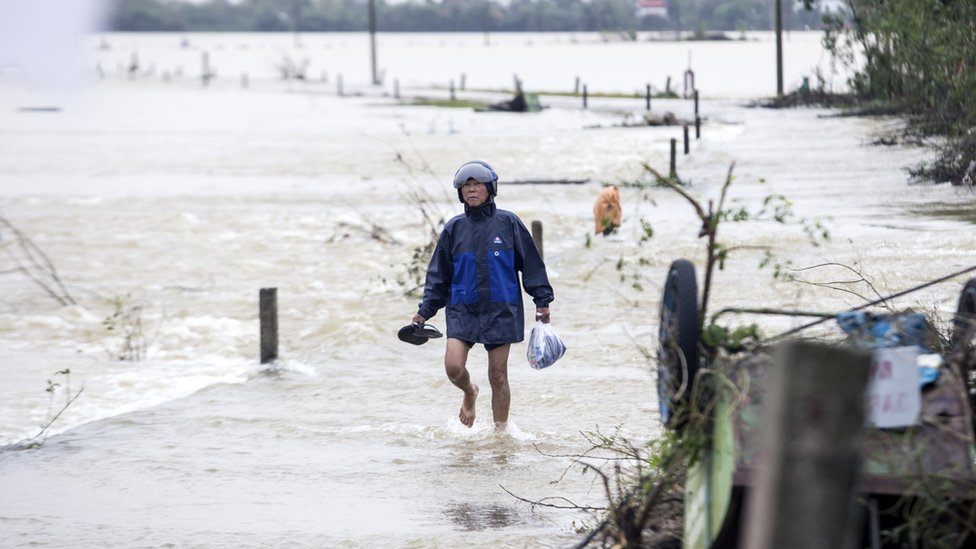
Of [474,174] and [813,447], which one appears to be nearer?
[813,447]

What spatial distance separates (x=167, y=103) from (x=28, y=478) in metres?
68.2

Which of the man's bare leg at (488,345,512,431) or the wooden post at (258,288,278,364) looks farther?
the wooden post at (258,288,278,364)

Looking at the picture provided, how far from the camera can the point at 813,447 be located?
333 cm

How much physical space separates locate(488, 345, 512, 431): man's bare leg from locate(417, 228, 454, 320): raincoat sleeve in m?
0.43

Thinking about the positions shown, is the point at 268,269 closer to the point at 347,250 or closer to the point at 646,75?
the point at 347,250

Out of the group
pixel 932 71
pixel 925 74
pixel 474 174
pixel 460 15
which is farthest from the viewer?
pixel 460 15

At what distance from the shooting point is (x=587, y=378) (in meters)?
11.7

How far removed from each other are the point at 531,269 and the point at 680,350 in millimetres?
3593

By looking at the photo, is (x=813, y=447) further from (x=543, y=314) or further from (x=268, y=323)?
(x=268, y=323)

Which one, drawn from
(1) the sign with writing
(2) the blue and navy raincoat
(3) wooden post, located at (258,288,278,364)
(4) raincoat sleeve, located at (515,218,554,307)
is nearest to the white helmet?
(2) the blue and navy raincoat

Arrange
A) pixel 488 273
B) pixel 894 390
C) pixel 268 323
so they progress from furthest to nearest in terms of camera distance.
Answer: pixel 268 323
pixel 488 273
pixel 894 390

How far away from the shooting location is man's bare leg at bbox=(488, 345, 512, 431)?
8766 millimetres

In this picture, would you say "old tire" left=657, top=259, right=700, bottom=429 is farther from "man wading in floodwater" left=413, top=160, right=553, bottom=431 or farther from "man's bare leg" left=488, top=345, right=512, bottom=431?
"man's bare leg" left=488, top=345, right=512, bottom=431

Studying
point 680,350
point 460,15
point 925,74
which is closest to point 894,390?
point 680,350
